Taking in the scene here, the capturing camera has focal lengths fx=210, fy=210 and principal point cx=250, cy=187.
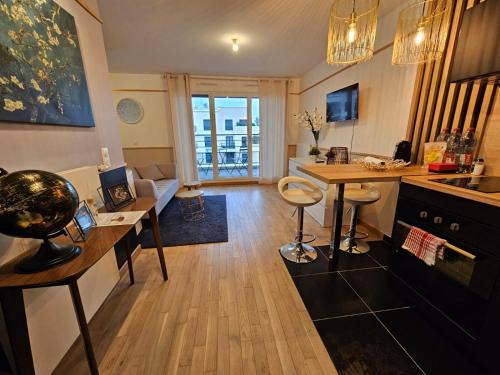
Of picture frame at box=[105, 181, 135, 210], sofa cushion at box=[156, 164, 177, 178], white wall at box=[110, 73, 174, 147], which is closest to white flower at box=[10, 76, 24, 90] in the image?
picture frame at box=[105, 181, 135, 210]

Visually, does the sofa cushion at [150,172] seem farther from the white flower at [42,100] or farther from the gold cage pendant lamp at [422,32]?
the gold cage pendant lamp at [422,32]

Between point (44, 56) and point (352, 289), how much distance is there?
2791mm

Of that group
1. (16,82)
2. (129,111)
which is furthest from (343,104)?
(129,111)

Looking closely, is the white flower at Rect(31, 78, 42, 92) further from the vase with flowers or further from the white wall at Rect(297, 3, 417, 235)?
the vase with flowers

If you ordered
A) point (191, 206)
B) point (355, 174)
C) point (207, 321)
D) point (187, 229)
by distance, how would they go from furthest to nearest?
point (191, 206), point (187, 229), point (355, 174), point (207, 321)

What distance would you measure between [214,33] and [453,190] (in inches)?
124

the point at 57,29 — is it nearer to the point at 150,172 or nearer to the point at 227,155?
the point at 150,172

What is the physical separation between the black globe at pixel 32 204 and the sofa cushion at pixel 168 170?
381 centimetres

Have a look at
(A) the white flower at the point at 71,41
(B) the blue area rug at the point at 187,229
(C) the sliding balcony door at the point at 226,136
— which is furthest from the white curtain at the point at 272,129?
(A) the white flower at the point at 71,41

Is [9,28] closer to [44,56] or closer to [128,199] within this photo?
[44,56]

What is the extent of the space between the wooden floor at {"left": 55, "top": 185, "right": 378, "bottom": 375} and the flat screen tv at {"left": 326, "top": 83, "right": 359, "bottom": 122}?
228 cm

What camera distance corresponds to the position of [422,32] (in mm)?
1486

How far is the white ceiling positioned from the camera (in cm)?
226

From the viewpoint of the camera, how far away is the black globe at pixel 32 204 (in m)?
0.79
